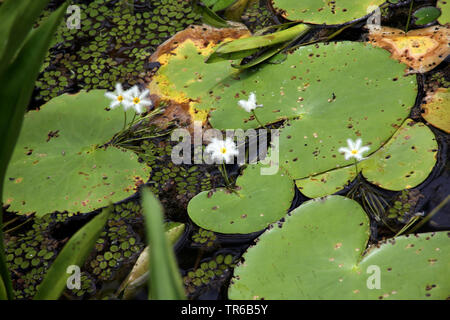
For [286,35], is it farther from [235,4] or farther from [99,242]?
[99,242]

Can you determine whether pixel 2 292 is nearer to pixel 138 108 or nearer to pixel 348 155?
pixel 138 108

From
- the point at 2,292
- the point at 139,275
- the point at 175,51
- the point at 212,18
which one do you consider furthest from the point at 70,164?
the point at 212,18

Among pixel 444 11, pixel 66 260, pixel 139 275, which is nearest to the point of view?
pixel 66 260

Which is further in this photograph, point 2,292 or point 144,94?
point 144,94

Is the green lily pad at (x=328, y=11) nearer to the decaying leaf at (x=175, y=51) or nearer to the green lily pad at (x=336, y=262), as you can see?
the decaying leaf at (x=175, y=51)

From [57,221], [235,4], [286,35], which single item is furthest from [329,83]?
[57,221]

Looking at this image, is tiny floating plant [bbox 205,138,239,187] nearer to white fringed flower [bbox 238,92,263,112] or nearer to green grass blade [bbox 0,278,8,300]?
white fringed flower [bbox 238,92,263,112]

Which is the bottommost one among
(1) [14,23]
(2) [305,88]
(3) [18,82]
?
(2) [305,88]
